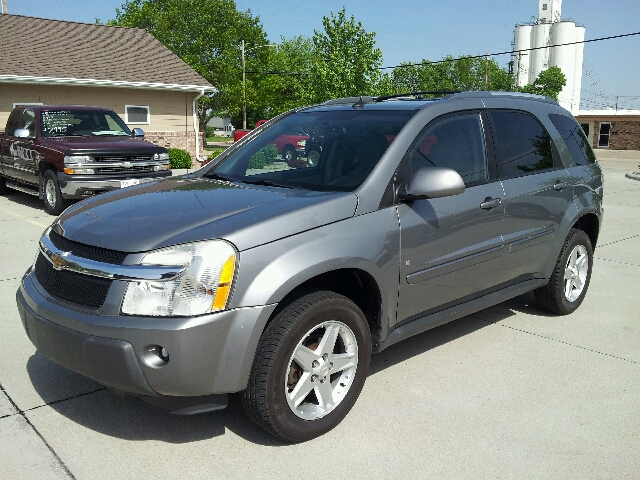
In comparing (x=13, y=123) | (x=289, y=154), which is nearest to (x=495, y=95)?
(x=289, y=154)

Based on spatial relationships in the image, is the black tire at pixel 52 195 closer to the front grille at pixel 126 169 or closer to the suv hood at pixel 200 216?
the front grille at pixel 126 169

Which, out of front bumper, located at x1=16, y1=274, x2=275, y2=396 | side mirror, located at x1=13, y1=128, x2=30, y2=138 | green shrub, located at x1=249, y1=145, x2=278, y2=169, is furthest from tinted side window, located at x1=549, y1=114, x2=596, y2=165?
side mirror, located at x1=13, y1=128, x2=30, y2=138

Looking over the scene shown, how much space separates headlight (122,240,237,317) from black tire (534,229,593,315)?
10.9ft

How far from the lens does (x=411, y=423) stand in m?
3.58

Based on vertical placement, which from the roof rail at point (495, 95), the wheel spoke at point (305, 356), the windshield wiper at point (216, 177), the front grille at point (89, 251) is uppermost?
the roof rail at point (495, 95)

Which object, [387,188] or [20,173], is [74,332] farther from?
[20,173]

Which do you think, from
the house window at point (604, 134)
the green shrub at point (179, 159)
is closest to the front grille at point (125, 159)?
the green shrub at point (179, 159)

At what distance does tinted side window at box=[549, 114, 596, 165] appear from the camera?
5320 millimetres

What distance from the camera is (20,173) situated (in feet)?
39.0

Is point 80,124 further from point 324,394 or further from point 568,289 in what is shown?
point 324,394

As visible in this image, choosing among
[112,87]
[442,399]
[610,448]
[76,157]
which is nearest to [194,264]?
[442,399]

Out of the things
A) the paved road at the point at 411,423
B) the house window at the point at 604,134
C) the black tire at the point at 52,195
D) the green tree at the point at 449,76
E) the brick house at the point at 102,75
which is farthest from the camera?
the green tree at the point at 449,76

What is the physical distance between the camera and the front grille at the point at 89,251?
3.03m

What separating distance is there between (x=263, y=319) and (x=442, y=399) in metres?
1.45
